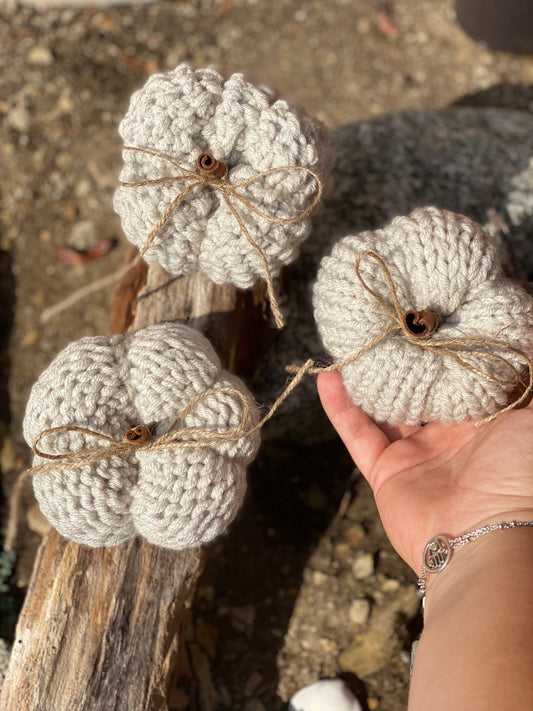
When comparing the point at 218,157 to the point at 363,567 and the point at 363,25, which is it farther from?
the point at 363,25

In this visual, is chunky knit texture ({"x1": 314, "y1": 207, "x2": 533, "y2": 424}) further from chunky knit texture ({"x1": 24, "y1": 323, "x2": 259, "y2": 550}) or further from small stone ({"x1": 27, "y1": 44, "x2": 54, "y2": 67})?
small stone ({"x1": 27, "y1": 44, "x2": 54, "y2": 67})

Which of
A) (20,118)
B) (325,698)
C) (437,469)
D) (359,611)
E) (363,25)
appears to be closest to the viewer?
(437,469)

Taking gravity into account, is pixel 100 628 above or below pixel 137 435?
below

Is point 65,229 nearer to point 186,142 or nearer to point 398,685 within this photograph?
point 186,142

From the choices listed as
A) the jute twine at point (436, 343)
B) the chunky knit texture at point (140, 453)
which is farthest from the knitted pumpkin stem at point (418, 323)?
the chunky knit texture at point (140, 453)

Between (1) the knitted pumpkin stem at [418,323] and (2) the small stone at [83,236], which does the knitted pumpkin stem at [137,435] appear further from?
(2) the small stone at [83,236]

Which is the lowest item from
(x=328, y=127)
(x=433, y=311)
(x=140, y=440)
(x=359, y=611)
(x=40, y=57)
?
(x=359, y=611)

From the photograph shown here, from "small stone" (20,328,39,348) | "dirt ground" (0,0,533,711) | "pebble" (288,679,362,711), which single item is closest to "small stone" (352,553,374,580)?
"dirt ground" (0,0,533,711)

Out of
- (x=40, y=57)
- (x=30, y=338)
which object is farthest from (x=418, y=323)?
(x=40, y=57)
